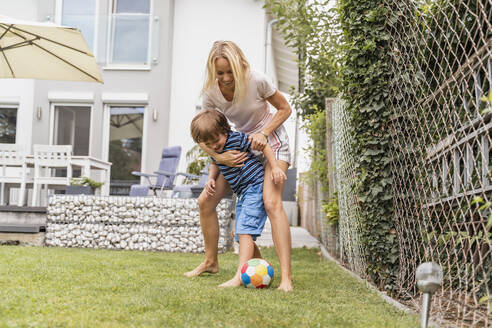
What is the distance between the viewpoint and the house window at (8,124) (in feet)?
38.7

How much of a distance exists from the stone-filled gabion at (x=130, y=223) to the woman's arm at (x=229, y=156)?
2905 millimetres

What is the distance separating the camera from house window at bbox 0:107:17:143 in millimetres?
11789

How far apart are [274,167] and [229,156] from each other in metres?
0.28

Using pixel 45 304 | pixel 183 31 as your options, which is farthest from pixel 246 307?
pixel 183 31

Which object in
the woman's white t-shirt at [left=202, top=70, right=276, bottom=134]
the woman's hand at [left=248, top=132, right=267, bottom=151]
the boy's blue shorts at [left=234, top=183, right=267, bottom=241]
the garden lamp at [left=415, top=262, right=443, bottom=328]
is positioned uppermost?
the woman's white t-shirt at [left=202, top=70, right=276, bottom=134]

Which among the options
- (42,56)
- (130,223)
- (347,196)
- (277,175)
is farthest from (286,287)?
(42,56)

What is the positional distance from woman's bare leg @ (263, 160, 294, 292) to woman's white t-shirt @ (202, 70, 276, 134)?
0.36 m

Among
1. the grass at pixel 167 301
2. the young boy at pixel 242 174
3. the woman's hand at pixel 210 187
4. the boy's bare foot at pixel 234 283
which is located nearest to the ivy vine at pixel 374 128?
the grass at pixel 167 301

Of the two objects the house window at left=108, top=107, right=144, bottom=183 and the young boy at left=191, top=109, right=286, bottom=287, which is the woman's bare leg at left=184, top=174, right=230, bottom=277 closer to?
the young boy at left=191, top=109, right=286, bottom=287

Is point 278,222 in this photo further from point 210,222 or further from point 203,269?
point 203,269

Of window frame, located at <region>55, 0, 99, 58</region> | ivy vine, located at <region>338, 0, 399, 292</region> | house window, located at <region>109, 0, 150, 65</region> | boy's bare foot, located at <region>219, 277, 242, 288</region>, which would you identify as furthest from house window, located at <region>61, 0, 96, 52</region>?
boy's bare foot, located at <region>219, 277, 242, 288</region>

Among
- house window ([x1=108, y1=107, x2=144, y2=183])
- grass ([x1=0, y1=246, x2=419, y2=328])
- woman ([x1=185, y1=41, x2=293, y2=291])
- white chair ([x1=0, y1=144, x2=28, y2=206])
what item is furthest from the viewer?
house window ([x1=108, y1=107, x2=144, y2=183])

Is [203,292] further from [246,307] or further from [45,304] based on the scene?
[45,304]

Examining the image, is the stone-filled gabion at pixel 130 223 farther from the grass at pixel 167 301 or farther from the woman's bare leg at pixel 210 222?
the woman's bare leg at pixel 210 222
